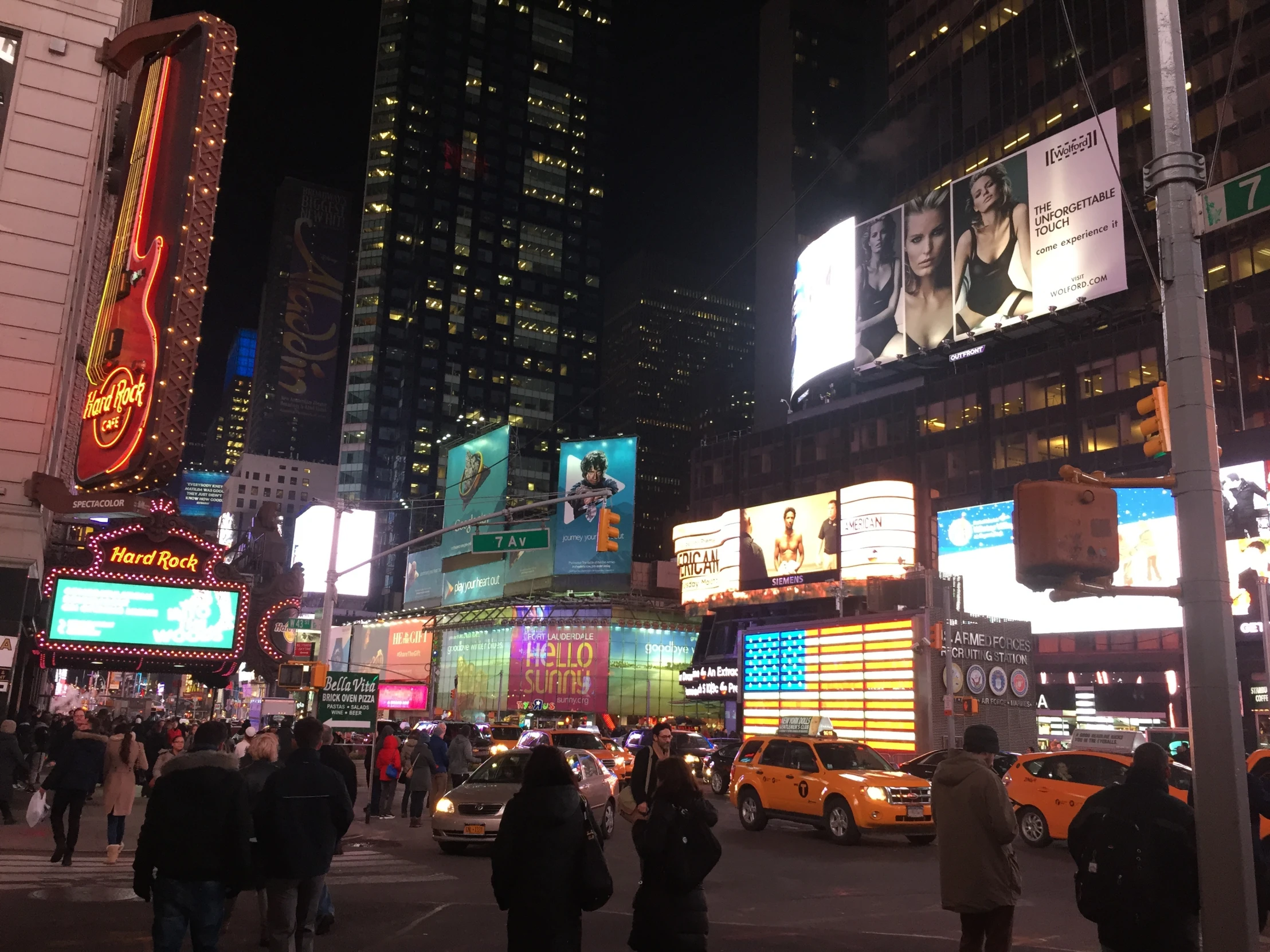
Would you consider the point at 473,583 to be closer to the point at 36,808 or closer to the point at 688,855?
the point at 36,808

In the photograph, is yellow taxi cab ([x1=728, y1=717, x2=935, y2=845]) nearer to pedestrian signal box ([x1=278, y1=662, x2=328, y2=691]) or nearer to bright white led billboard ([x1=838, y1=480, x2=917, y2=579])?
pedestrian signal box ([x1=278, y1=662, x2=328, y2=691])

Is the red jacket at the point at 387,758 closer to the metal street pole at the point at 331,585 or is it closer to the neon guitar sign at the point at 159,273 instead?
the metal street pole at the point at 331,585

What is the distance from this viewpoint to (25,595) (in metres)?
19.6

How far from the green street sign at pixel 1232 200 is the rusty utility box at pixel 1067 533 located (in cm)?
185

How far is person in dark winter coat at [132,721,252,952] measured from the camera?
Result: 255 inches

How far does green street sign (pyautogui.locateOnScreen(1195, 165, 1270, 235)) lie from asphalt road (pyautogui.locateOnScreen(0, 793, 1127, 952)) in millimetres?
6781

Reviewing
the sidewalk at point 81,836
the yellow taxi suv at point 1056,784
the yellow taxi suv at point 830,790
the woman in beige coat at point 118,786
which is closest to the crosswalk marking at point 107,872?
the woman in beige coat at point 118,786

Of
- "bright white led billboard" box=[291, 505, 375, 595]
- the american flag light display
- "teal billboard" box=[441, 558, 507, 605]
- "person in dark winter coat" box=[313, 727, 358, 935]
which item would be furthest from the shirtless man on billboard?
"person in dark winter coat" box=[313, 727, 358, 935]

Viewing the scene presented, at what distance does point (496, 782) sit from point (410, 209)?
150m

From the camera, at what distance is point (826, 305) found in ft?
200

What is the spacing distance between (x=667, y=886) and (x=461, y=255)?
513 feet

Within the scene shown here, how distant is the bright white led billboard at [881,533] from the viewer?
164ft

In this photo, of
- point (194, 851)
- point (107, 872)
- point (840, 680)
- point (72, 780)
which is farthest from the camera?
point (840, 680)

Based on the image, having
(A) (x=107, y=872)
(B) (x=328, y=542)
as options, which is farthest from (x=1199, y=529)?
(B) (x=328, y=542)
